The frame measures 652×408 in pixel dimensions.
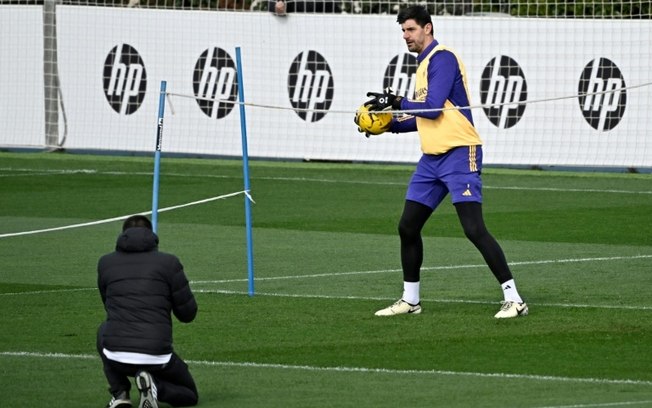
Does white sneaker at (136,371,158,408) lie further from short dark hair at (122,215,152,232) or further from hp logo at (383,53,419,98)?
hp logo at (383,53,419,98)

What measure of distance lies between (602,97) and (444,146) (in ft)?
39.5

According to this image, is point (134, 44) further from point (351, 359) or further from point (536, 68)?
point (351, 359)

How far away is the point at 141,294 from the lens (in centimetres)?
806

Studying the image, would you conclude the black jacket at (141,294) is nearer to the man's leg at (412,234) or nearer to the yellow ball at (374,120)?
the man's leg at (412,234)

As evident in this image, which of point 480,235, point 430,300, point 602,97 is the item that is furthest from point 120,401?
point 602,97

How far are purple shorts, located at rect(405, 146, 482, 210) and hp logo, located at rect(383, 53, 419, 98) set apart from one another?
1238cm

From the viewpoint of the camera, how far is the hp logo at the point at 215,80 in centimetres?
2475

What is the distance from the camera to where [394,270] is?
14.0 metres

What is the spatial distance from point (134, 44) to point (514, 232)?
10898mm

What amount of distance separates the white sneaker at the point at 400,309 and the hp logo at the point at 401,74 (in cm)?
1239

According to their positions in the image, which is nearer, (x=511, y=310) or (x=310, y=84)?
(x=511, y=310)

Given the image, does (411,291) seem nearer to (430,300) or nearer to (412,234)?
(412,234)

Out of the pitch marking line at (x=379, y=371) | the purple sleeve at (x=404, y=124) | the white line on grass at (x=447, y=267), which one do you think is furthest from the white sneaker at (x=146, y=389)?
the white line on grass at (x=447, y=267)

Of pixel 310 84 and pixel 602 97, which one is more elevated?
pixel 310 84
